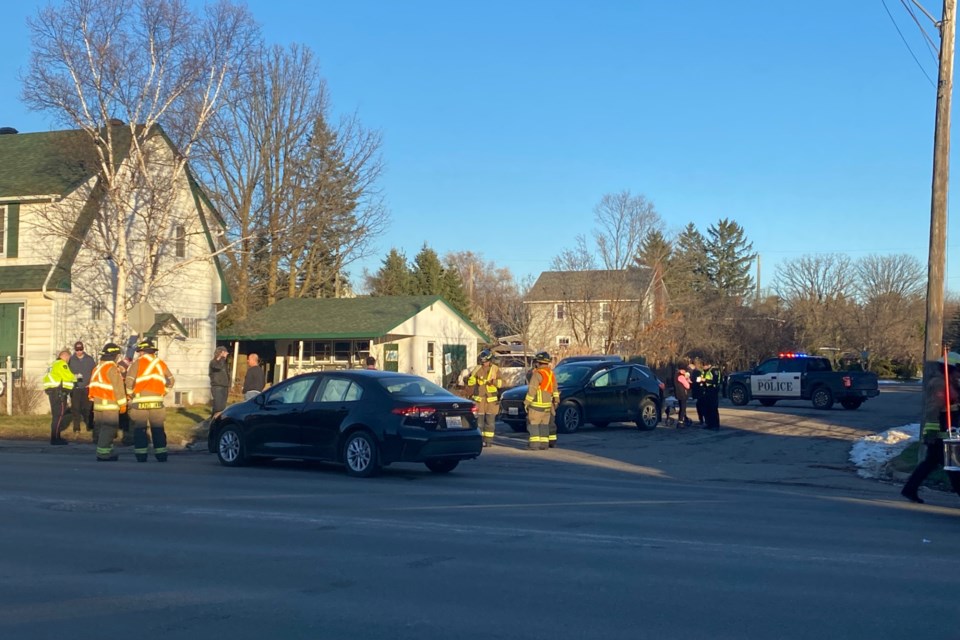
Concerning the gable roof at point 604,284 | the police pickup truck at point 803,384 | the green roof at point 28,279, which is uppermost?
the gable roof at point 604,284

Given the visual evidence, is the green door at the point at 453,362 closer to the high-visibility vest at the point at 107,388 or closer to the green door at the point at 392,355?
the green door at the point at 392,355

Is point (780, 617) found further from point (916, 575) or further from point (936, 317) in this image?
point (936, 317)

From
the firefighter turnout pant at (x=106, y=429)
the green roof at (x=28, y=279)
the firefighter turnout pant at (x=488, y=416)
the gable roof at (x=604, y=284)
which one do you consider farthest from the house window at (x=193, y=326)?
the gable roof at (x=604, y=284)

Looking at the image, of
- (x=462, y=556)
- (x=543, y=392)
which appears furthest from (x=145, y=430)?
(x=462, y=556)

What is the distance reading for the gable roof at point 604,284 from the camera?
4809cm

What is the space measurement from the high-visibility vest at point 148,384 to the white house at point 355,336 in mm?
21471

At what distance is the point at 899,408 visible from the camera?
36.5 m

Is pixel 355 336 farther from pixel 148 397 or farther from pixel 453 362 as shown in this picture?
pixel 148 397

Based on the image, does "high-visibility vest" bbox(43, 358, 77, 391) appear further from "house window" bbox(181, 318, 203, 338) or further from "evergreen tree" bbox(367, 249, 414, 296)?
"evergreen tree" bbox(367, 249, 414, 296)

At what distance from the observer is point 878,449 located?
20266 millimetres

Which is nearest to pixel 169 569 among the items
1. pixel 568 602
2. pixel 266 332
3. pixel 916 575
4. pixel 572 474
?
pixel 568 602

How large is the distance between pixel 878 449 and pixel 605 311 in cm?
2836

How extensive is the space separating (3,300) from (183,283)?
652 cm

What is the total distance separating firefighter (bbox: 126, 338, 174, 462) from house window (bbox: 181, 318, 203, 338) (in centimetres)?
1843
